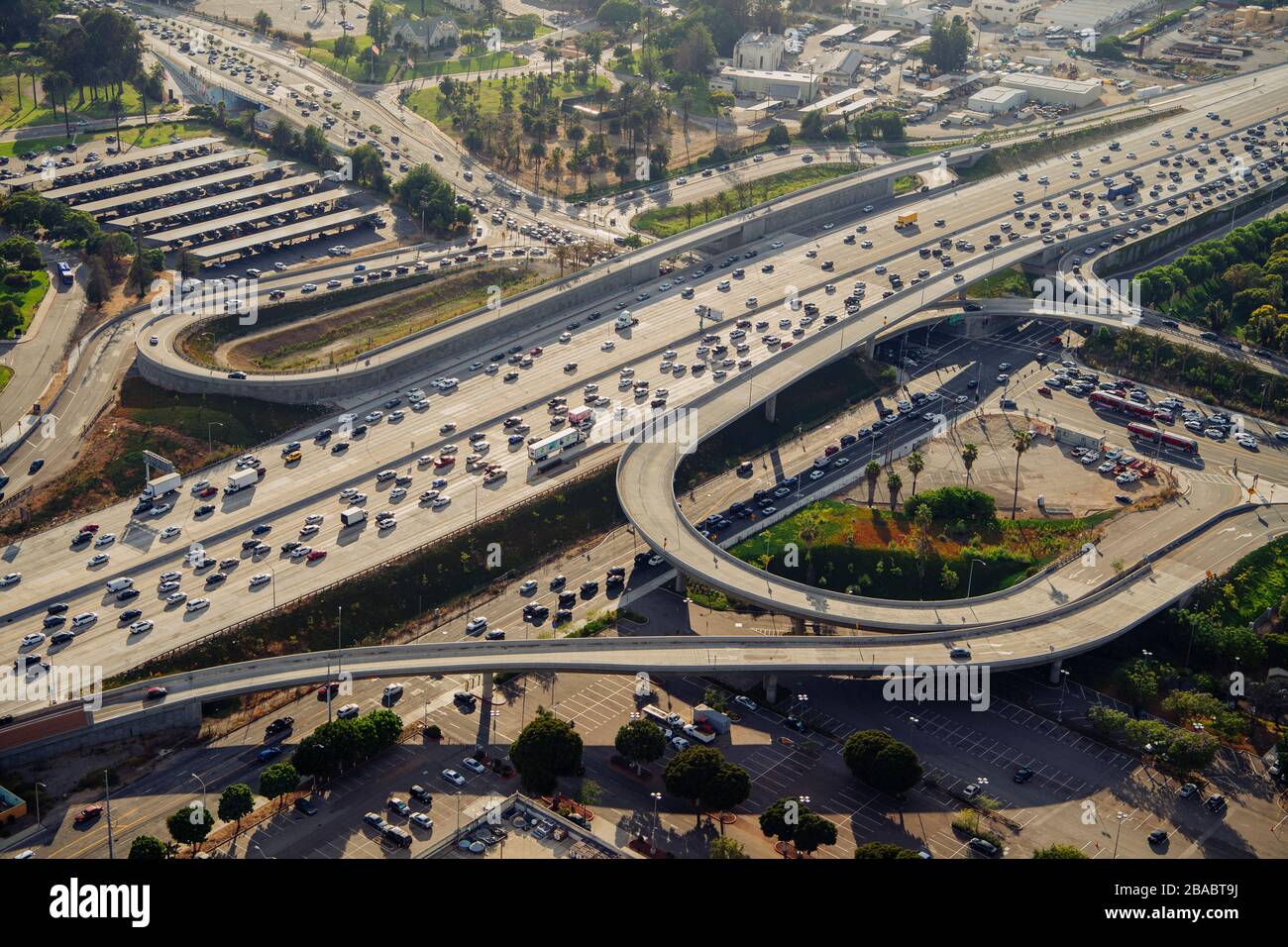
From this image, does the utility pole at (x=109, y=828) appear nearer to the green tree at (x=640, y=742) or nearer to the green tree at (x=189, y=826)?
the green tree at (x=189, y=826)

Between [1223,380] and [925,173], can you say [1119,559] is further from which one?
[925,173]

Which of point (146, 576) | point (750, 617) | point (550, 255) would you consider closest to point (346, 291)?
point (550, 255)

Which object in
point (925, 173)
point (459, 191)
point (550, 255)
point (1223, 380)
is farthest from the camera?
point (925, 173)

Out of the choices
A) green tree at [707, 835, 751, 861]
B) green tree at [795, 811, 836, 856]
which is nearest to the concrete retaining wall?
green tree at [707, 835, 751, 861]

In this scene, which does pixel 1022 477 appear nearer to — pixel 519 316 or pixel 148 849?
pixel 519 316

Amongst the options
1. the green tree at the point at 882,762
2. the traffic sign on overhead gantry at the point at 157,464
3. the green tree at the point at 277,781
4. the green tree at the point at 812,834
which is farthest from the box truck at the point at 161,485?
the green tree at the point at 812,834

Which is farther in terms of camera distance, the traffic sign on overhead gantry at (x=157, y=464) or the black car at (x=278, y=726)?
the traffic sign on overhead gantry at (x=157, y=464)
